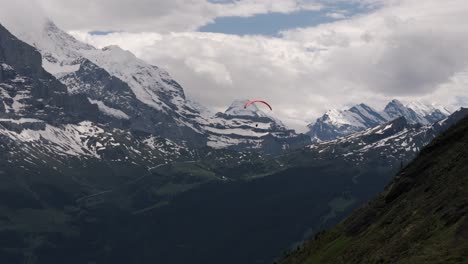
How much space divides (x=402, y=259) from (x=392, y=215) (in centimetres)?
3616

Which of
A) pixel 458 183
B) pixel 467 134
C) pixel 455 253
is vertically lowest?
pixel 455 253

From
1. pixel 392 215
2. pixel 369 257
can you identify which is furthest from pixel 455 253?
pixel 392 215

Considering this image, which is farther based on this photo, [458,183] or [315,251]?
[315,251]

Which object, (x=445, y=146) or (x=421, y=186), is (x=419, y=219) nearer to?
(x=421, y=186)

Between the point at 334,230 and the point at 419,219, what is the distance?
173ft

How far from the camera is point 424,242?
91625 millimetres

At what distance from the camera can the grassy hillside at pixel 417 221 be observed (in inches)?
3430

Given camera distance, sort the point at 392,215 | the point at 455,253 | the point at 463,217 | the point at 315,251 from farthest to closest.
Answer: the point at 315,251 → the point at 392,215 → the point at 463,217 → the point at 455,253

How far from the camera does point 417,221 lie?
346 feet

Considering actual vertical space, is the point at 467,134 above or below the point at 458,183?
above

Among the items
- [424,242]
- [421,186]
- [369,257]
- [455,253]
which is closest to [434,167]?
[421,186]

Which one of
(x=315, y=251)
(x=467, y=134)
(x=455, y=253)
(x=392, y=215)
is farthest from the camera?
(x=315, y=251)

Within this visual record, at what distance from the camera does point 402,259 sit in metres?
89.6

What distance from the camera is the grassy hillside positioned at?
8712cm
